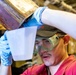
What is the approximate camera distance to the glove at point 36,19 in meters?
0.82

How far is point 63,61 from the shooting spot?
1397 mm

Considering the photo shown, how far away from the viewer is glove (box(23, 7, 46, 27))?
0.82 metres

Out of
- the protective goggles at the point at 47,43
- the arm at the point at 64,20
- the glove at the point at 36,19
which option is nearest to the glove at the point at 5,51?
the protective goggles at the point at 47,43

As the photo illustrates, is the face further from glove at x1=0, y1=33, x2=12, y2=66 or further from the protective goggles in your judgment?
glove at x1=0, y1=33, x2=12, y2=66

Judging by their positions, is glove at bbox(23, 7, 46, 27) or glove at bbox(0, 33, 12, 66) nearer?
glove at bbox(23, 7, 46, 27)

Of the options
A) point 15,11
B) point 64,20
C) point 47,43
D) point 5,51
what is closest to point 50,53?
point 47,43

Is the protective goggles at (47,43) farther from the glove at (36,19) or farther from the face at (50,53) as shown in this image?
the glove at (36,19)

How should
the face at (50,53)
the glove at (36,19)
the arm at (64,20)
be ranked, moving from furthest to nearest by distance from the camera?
the face at (50,53), the glove at (36,19), the arm at (64,20)

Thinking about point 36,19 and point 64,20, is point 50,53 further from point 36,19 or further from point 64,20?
point 64,20

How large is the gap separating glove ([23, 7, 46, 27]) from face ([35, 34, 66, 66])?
1.84 feet

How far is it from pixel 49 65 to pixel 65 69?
0.70 feet

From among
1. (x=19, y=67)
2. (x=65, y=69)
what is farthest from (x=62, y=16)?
(x=19, y=67)

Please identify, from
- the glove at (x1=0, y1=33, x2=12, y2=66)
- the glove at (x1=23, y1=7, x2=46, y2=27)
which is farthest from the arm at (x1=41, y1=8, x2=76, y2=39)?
the glove at (x1=0, y1=33, x2=12, y2=66)

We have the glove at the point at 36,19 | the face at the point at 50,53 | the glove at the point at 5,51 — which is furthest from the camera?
the face at the point at 50,53
